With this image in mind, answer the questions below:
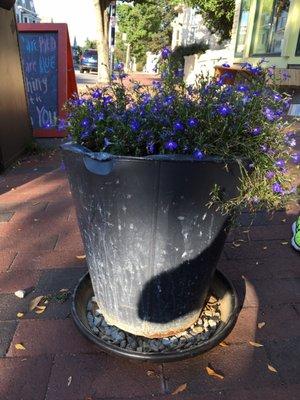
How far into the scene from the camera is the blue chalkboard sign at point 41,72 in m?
6.46

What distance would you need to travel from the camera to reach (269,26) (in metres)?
10.7

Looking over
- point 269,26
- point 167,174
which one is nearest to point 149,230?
point 167,174

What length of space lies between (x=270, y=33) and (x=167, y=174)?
10.6 m

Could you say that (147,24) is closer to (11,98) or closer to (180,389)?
(11,98)

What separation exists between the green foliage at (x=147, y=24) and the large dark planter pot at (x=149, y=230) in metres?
43.2

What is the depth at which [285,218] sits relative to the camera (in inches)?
143

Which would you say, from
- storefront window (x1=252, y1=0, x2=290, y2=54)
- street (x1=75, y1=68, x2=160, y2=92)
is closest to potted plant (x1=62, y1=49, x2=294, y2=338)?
street (x1=75, y1=68, x2=160, y2=92)

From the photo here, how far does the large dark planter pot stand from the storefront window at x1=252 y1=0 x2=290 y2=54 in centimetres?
923

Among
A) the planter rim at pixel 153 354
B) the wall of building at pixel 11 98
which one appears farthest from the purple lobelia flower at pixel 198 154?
the wall of building at pixel 11 98

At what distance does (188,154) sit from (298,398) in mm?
1207

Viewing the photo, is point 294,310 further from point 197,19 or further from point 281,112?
point 197,19

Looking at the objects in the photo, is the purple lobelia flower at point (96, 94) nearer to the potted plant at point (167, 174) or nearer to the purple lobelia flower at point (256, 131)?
the potted plant at point (167, 174)

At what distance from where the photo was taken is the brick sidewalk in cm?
181

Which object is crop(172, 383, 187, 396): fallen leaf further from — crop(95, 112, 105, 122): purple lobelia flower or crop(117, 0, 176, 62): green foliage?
crop(117, 0, 176, 62): green foliage
